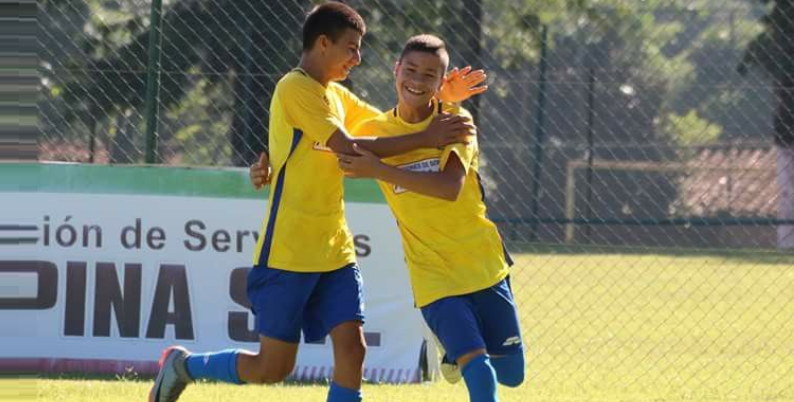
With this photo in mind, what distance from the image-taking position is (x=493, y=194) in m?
23.4

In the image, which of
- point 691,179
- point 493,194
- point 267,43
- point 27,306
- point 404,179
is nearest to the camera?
point 404,179

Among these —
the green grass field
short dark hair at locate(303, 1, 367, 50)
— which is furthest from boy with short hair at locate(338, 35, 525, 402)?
the green grass field

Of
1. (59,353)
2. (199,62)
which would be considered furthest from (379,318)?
(199,62)

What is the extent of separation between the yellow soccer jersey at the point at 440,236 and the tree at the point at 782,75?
9.63 meters

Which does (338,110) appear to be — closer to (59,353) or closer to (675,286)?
(59,353)

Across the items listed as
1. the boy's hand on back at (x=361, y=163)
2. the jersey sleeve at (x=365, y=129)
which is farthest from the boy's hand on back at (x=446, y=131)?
the jersey sleeve at (x=365, y=129)

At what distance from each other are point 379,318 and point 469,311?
2.58 m

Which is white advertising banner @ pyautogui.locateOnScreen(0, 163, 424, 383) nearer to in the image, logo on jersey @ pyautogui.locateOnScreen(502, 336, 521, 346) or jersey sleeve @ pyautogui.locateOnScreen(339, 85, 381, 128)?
jersey sleeve @ pyautogui.locateOnScreen(339, 85, 381, 128)

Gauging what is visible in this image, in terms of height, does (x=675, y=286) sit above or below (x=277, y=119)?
below

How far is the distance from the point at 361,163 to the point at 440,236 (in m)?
0.50

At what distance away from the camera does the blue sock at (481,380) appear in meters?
5.61

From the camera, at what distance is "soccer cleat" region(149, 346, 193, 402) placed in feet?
21.1

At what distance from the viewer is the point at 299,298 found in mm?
5930

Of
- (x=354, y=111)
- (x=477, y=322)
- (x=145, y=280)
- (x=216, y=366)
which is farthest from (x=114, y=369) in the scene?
(x=477, y=322)
